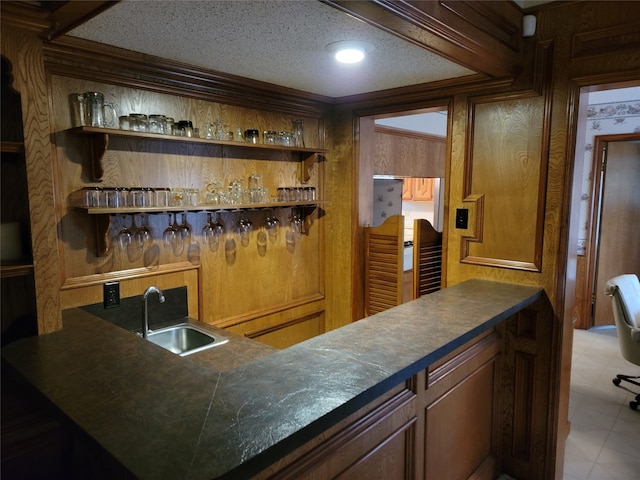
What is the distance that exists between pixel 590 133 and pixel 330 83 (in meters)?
3.57

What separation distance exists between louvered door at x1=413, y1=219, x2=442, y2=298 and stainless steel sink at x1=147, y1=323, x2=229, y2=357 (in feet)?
4.31

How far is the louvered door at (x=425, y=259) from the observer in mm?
2756

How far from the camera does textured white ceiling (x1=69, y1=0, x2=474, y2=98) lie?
1.49 m

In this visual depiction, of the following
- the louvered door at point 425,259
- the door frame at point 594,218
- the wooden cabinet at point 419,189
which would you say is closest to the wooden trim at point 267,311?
the louvered door at point 425,259

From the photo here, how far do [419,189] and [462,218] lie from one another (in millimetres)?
3929

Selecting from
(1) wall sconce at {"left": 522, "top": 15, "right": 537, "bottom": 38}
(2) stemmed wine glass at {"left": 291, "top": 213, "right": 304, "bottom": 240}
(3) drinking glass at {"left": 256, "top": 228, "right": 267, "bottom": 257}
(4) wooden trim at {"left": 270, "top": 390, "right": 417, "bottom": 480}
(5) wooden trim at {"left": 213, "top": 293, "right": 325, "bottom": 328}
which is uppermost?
(1) wall sconce at {"left": 522, "top": 15, "right": 537, "bottom": 38}

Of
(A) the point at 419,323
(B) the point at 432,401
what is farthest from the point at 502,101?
(B) the point at 432,401

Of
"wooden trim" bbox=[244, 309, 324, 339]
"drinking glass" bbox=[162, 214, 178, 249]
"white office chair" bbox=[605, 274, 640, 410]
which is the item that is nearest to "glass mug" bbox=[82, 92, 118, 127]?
"drinking glass" bbox=[162, 214, 178, 249]

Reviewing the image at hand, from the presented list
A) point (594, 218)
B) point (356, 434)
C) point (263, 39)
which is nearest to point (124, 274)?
point (263, 39)

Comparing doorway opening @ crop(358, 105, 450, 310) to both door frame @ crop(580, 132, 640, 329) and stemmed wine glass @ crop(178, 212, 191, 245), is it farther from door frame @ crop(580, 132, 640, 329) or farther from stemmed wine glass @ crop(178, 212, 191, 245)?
door frame @ crop(580, 132, 640, 329)

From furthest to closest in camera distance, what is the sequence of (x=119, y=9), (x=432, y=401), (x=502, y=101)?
(x=502, y=101) → (x=432, y=401) → (x=119, y=9)

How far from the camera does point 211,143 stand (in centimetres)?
228

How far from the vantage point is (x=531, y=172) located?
2.23 metres

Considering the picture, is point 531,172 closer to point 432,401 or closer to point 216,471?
point 432,401
